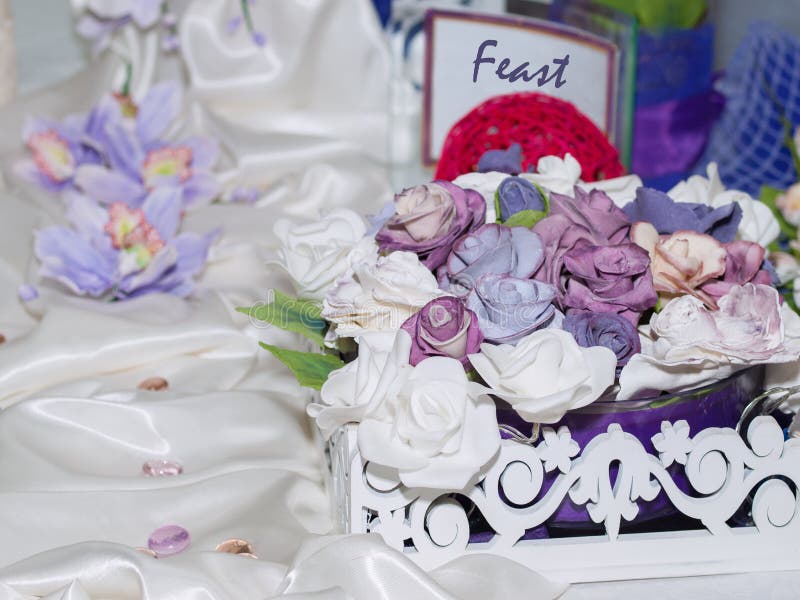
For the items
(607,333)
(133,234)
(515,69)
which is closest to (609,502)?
(607,333)

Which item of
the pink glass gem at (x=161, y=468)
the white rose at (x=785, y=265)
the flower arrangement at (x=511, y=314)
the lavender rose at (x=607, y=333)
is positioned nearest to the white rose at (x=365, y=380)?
the flower arrangement at (x=511, y=314)

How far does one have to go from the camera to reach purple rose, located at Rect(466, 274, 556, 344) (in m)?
0.68

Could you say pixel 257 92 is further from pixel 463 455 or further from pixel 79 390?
pixel 463 455

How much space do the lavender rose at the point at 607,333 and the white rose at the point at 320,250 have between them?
0.20 meters

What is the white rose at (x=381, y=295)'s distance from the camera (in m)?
0.70

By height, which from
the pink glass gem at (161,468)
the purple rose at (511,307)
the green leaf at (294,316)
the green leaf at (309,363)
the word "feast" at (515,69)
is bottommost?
the pink glass gem at (161,468)

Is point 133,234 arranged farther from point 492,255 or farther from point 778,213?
point 778,213

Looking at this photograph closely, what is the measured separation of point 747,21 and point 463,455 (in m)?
1.49

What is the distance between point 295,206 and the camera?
1.39 meters

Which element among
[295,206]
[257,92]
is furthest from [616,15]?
[257,92]

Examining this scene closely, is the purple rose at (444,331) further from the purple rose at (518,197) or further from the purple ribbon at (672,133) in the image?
the purple ribbon at (672,133)

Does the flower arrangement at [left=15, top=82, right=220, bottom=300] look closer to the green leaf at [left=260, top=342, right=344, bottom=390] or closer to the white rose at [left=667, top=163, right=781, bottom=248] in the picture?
the green leaf at [left=260, top=342, right=344, bottom=390]

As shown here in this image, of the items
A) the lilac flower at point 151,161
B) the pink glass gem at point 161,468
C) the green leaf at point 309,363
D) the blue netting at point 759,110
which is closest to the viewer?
the green leaf at point 309,363

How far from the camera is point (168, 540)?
766 millimetres
